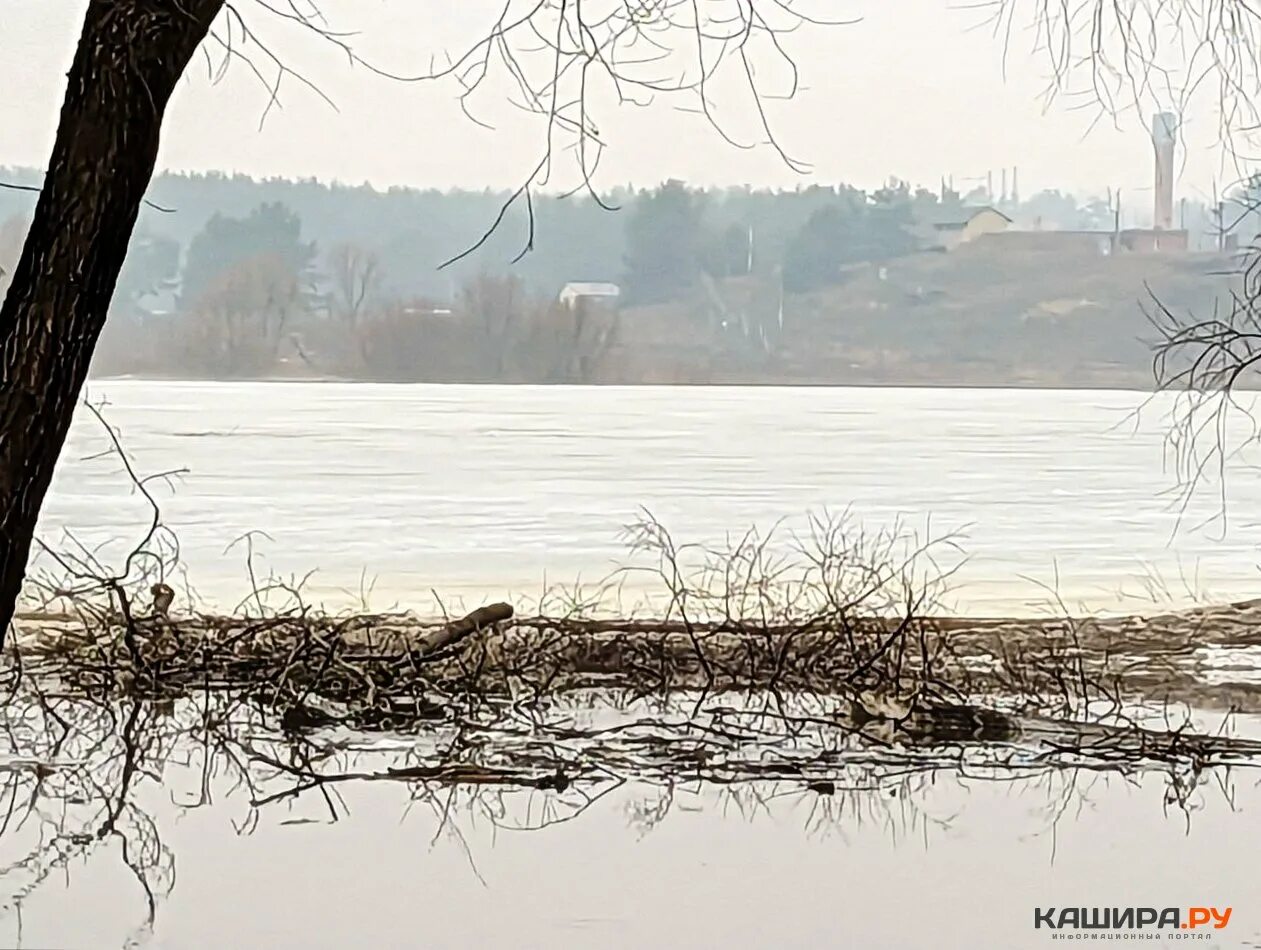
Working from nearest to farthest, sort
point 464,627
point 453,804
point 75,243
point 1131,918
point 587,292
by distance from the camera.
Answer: point 75,243
point 1131,918
point 453,804
point 464,627
point 587,292

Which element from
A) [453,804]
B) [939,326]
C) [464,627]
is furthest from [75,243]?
[939,326]

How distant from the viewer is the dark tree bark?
1000 mm

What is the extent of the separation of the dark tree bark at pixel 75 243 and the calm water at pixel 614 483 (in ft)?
3.09

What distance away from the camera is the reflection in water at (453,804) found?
141cm

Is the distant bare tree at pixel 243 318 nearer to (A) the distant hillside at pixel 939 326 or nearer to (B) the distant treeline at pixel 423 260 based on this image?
(B) the distant treeline at pixel 423 260

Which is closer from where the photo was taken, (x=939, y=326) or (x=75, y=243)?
(x=75, y=243)

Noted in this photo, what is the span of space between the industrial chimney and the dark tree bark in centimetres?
129

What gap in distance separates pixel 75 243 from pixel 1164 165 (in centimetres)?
140

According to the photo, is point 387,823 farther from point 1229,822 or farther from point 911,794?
point 1229,822

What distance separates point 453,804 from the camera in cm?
160

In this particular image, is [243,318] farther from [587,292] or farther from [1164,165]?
[1164,165]

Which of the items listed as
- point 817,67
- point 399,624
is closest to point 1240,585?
point 817,67

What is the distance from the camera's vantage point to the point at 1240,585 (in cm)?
197

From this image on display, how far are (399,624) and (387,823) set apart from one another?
1.37 feet
